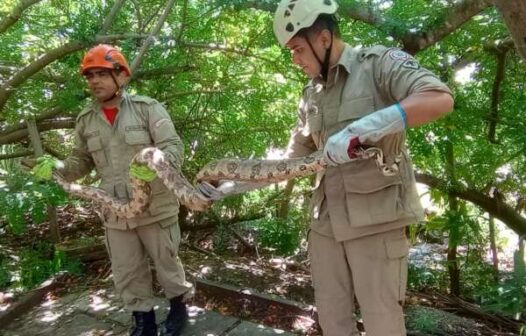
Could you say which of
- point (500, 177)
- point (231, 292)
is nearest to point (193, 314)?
point (231, 292)

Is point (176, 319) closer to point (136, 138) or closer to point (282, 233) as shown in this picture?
point (136, 138)

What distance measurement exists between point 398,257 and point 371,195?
1.25ft

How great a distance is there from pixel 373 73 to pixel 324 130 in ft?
1.44

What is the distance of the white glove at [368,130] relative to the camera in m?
2.21

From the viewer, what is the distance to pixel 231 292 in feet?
15.4

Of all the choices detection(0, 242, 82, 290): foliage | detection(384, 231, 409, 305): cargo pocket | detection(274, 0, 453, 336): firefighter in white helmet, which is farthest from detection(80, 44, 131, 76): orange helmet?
detection(0, 242, 82, 290): foliage

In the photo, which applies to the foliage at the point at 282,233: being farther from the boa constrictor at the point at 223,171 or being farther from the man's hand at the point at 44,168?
the man's hand at the point at 44,168

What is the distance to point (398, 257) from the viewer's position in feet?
8.49

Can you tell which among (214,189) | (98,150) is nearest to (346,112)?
(214,189)

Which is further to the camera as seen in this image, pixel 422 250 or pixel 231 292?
pixel 422 250

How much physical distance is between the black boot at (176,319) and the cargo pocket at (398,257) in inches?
81.5

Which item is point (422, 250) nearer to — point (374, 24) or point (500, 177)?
point (500, 177)

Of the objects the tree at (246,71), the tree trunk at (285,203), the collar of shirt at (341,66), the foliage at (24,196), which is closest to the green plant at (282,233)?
the tree trunk at (285,203)

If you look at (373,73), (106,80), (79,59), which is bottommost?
(373,73)
